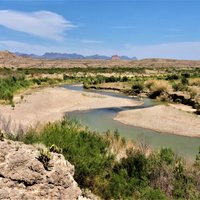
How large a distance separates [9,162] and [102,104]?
3409cm

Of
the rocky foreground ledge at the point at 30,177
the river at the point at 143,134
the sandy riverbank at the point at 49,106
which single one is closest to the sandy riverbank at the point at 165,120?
the river at the point at 143,134

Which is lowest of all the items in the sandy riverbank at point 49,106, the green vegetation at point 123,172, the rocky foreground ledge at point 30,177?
the sandy riverbank at point 49,106

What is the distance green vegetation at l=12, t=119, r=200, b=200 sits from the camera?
11.2 metres

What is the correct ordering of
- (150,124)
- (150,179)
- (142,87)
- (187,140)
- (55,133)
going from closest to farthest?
(150,179)
(55,133)
(187,140)
(150,124)
(142,87)

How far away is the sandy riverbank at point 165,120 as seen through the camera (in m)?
27.9

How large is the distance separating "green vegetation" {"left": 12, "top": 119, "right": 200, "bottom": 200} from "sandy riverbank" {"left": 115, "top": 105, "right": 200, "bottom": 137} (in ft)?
45.2

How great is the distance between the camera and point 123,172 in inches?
477

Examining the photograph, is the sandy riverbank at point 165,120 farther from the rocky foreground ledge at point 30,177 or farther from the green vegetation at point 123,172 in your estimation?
the rocky foreground ledge at point 30,177

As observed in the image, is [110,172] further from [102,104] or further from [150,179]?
[102,104]

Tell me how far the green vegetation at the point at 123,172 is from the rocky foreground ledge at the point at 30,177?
2959 mm

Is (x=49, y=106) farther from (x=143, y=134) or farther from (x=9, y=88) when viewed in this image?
(x=143, y=134)

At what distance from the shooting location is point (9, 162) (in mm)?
7766

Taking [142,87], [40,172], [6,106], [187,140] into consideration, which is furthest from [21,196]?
[142,87]

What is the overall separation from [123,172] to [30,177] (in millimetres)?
4836
